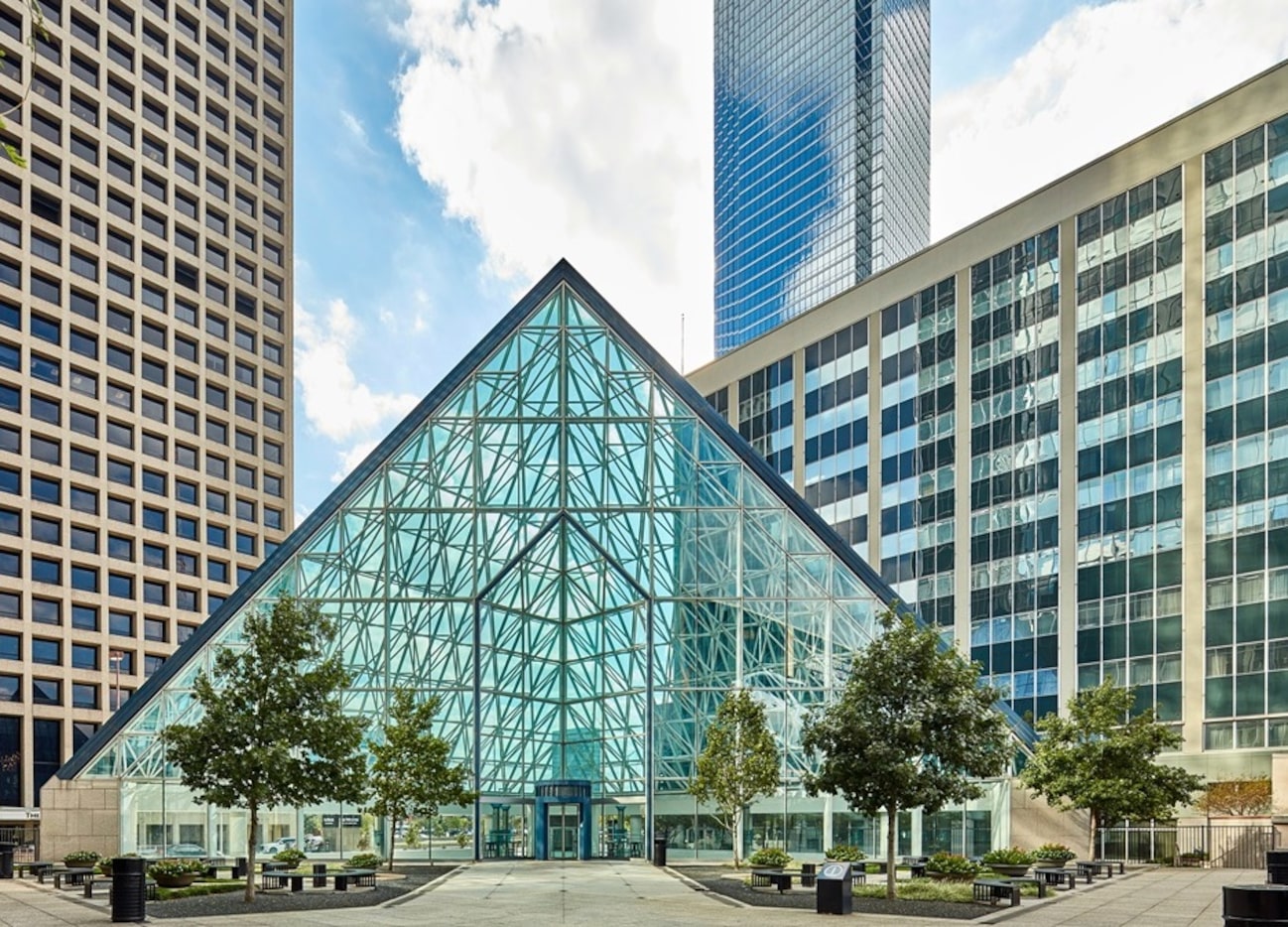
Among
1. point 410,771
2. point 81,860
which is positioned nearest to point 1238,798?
point 410,771

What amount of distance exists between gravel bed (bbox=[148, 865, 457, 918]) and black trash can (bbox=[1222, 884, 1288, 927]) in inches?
770

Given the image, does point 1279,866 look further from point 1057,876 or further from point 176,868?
point 176,868

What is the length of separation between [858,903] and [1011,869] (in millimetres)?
8609

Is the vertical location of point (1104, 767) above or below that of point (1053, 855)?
above

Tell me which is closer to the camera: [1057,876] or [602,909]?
[602,909]

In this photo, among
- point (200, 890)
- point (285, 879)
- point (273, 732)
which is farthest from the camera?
point (285, 879)

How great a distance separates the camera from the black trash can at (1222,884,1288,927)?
13.5 metres

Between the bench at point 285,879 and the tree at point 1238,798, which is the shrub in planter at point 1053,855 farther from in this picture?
the bench at point 285,879

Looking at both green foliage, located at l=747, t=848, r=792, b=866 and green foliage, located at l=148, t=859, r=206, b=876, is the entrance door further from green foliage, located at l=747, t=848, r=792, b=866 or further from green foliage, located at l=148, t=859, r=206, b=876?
green foliage, located at l=148, t=859, r=206, b=876

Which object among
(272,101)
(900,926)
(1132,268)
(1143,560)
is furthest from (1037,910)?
(272,101)

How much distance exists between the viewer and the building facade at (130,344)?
262ft

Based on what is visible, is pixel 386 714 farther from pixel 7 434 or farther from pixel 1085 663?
pixel 7 434

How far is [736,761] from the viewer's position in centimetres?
4278

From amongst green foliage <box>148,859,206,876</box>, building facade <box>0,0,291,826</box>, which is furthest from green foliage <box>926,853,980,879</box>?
building facade <box>0,0,291,826</box>
